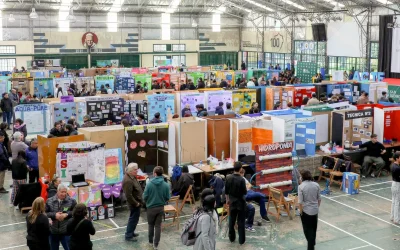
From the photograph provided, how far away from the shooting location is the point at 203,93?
1877cm

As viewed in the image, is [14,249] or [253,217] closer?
[14,249]

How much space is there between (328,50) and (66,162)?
1045 inches

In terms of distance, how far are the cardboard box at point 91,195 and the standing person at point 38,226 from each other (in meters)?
3.27

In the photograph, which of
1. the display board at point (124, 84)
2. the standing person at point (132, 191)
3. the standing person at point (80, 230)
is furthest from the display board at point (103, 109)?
the standing person at point (80, 230)

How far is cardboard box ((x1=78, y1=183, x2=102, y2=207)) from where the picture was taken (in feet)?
34.4

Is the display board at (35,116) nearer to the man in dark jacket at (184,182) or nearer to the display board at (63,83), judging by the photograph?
the man in dark jacket at (184,182)

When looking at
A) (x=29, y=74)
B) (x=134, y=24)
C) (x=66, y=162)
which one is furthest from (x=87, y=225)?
(x=134, y=24)

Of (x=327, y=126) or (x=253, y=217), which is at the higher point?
(x=327, y=126)

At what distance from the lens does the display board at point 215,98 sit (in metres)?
18.7

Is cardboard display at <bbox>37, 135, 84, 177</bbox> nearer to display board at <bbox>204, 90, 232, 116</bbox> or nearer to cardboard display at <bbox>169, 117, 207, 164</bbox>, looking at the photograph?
cardboard display at <bbox>169, 117, 207, 164</bbox>

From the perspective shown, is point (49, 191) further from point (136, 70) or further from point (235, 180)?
point (136, 70)

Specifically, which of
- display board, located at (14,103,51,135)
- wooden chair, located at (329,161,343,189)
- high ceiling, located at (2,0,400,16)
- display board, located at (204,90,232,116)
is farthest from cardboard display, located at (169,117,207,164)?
high ceiling, located at (2,0,400,16)

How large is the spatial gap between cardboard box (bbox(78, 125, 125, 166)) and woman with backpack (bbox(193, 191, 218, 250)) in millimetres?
5051

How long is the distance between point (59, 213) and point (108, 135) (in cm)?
A: 407
